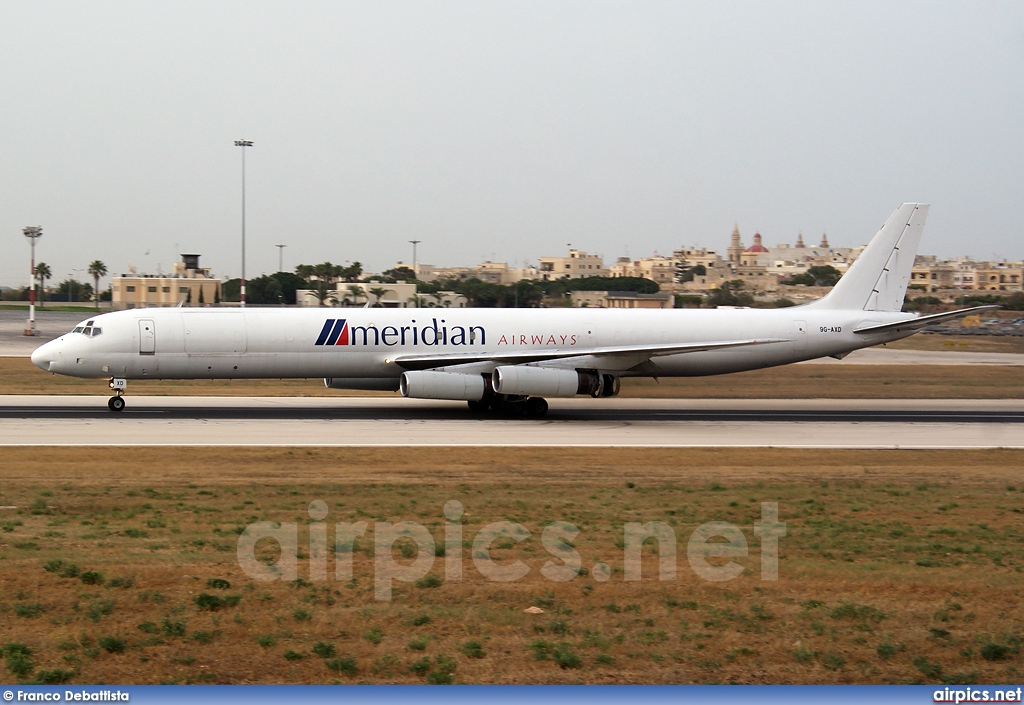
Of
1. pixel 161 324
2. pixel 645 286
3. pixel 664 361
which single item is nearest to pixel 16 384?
pixel 161 324

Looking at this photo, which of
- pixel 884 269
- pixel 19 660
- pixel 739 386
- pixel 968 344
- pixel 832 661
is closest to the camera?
pixel 19 660

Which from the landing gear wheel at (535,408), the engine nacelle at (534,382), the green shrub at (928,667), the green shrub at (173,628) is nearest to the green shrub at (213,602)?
the green shrub at (173,628)

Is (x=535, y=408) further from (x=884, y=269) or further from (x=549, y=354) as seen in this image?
(x=884, y=269)

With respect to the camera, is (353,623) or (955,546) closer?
(353,623)

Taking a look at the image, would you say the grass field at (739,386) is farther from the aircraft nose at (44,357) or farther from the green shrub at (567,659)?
the green shrub at (567,659)

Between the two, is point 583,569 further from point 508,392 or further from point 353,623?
point 508,392

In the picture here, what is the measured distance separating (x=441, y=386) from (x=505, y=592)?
20941 millimetres

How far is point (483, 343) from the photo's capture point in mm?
36250

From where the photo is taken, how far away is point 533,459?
24891 millimetres

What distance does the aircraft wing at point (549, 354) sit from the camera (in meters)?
34.8

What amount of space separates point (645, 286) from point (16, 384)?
230 ft

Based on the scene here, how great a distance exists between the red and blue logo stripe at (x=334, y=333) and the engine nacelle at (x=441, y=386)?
2426 millimetres

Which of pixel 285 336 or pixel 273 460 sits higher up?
pixel 285 336

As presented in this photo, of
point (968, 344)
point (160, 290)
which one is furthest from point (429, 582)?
point (160, 290)
